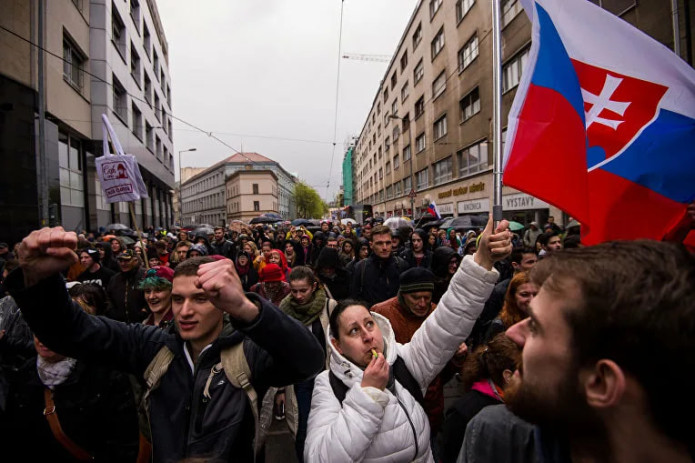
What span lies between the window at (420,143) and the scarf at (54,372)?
1134 inches

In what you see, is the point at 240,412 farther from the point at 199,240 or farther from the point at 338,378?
the point at 199,240

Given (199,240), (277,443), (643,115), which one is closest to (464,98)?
(199,240)

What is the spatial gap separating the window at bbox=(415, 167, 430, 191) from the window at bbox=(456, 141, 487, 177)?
6712 millimetres

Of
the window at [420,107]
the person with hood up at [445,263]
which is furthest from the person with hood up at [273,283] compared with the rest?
the window at [420,107]

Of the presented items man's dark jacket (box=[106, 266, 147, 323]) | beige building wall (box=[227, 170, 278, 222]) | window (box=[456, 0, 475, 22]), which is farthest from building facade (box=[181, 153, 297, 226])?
man's dark jacket (box=[106, 266, 147, 323])

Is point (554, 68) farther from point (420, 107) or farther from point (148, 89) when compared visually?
point (148, 89)

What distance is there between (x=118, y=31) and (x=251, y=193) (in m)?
51.2

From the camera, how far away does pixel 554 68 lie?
247cm

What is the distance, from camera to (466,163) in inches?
810

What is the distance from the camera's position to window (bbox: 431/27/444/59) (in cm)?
2379

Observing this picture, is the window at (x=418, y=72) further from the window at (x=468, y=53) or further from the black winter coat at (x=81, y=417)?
the black winter coat at (x=81, y=417)

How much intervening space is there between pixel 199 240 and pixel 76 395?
6777 millimetres

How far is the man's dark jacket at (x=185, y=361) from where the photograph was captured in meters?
1.32

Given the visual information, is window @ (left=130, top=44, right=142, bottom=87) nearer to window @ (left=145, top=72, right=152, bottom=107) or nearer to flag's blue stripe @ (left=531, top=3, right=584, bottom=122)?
window @ (left=145, top=72, right=152, bottom=107)
